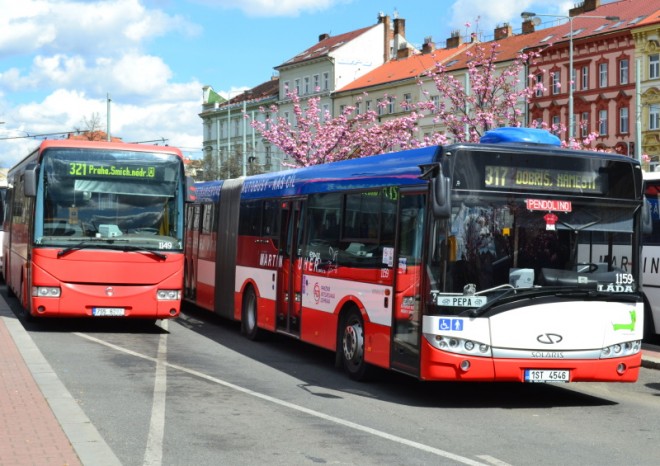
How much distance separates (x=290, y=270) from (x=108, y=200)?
3.74m

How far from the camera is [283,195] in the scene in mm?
17328

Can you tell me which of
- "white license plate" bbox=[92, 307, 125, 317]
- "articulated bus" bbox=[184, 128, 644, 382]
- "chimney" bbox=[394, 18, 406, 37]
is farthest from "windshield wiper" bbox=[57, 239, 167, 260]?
"chimney" bbox=[394, 18, 406, 37]

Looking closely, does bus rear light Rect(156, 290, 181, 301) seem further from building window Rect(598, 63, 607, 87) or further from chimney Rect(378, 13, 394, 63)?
chimney Rect(378, 13, 394, 63)

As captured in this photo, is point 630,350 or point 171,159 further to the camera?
point 171,159

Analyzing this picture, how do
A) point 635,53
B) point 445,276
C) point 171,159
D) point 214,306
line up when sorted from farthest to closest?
point 635,53, point 214,306, point 171,159, point 445,276

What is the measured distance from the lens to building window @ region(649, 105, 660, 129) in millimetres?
64375

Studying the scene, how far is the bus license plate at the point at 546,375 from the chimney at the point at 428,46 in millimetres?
79331

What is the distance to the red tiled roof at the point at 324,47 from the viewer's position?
325 ft

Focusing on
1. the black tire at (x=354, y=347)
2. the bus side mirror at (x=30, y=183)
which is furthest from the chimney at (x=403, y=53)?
the black tire at (x=354, y=347)

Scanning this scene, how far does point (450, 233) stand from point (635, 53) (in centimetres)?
5870

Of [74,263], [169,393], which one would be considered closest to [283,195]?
[74,263]

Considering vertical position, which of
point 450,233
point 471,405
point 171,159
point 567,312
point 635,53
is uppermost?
point 635,53

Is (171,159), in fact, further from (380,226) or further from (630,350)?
(630,350)

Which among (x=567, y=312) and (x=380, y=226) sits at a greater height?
(x=380, y=226)
